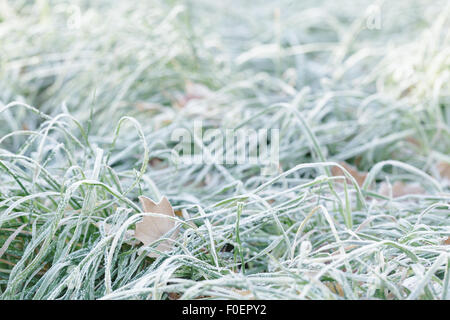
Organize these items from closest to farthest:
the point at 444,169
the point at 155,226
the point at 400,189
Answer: the point at 155,226 → the point at 400,189 → the point at 444,169

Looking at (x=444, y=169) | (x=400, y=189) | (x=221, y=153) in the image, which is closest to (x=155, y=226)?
(x=221, y=153)

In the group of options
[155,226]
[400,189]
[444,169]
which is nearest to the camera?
[155,226]

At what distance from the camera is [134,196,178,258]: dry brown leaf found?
98 cm

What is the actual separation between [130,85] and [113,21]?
15.7 inches

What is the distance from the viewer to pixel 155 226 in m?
1.00

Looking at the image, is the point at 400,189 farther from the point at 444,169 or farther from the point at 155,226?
the point at 155,226

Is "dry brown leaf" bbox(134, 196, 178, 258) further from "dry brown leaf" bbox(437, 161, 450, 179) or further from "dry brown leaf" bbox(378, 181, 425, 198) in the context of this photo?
"dry brown leaf" bbox(437, 161, 450, 179)

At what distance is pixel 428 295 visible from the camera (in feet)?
2.58

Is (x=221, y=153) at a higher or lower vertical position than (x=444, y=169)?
higher

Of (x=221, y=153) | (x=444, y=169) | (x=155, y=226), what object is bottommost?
(x=155, y=226)

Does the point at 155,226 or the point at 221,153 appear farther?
the point at 221,153

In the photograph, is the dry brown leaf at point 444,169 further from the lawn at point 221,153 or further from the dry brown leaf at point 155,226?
the dry brown leaf at point 155,226
